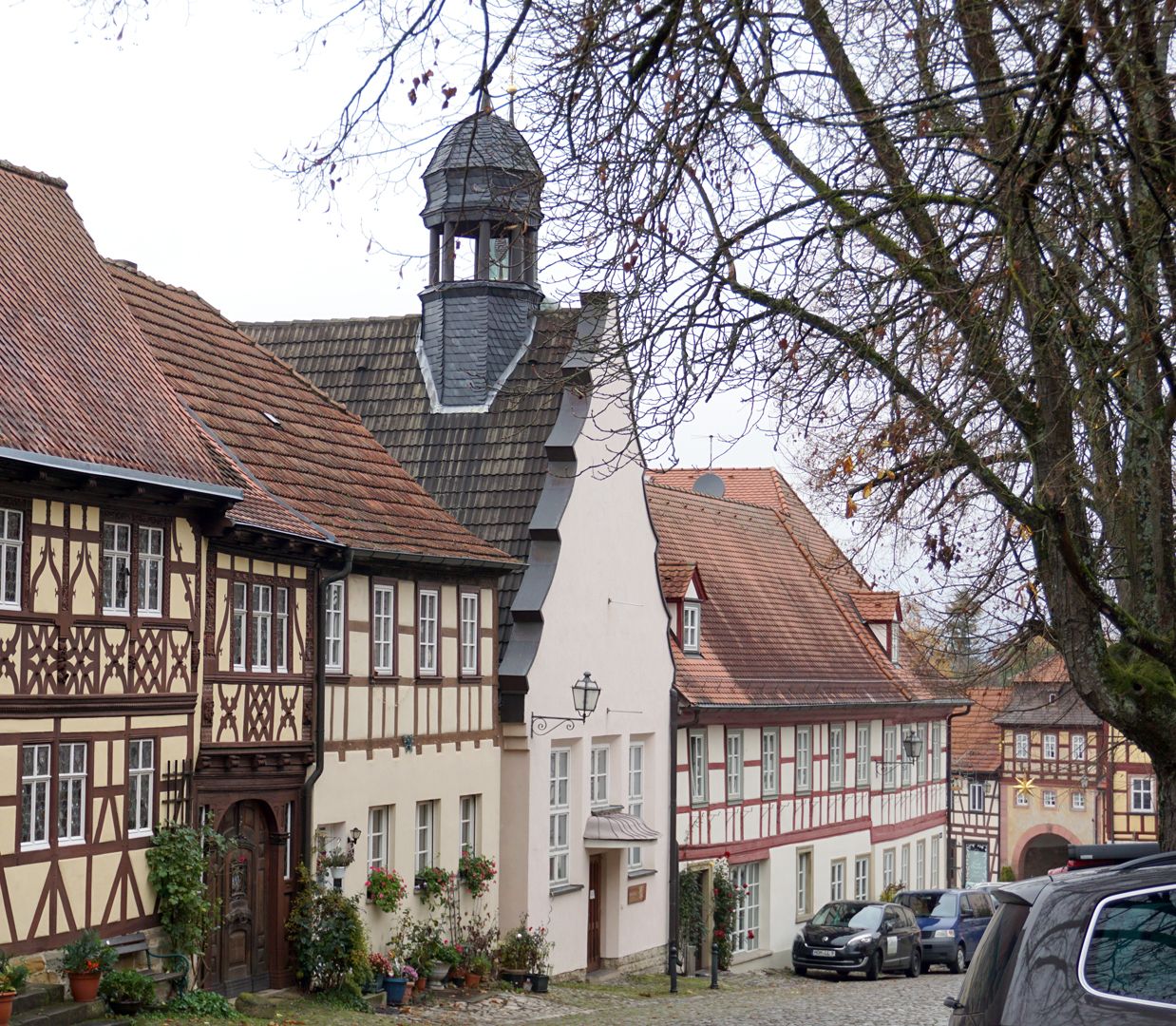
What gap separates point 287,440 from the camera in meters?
23.7

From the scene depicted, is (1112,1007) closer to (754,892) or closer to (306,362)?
(306,362)

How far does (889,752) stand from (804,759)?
6.02 metres

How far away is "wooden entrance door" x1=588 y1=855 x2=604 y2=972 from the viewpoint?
2827 cm

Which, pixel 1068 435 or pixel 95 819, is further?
pixel 95 819

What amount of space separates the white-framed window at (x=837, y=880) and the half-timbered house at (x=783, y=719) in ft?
0.16

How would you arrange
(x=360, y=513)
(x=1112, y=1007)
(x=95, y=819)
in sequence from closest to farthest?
1. (x=1112, y=1007)
2. (x=95, y=819)
3. (x=360, y=513)

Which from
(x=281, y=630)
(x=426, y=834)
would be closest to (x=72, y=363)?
(x=281, y=630)

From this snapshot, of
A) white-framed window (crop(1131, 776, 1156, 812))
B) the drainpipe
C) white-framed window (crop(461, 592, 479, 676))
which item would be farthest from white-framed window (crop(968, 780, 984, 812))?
the drainpipe

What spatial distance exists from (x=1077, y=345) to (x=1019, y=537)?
208 cm

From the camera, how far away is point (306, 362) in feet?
98.8

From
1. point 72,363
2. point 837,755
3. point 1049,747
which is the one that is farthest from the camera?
point 1049,747

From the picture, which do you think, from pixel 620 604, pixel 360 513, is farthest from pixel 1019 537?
pixel 620 604

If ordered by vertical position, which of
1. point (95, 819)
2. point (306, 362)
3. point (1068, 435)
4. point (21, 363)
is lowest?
point (95, 819)

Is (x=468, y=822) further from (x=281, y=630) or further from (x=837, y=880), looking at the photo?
(x=837, y=880)
